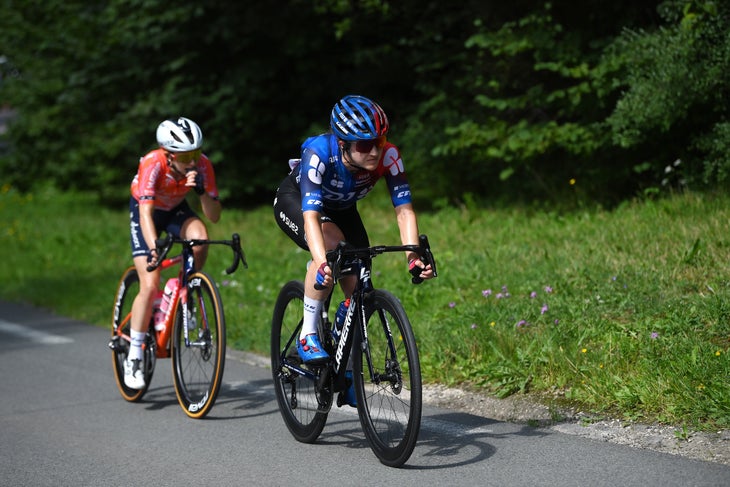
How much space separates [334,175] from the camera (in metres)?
5.60

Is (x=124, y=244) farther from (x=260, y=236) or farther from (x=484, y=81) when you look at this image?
(x=484, y=81)

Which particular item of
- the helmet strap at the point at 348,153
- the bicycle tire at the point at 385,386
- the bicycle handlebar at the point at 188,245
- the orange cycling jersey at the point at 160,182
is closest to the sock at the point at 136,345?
the bicycle handlebar at the point at 188,245

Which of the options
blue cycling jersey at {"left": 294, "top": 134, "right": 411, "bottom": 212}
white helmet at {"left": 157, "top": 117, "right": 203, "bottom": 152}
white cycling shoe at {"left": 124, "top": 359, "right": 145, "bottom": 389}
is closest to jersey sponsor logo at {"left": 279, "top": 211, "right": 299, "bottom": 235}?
blue cycling jersey at {"left": 294, "top": 134, "right": 411, "bottom": 212}

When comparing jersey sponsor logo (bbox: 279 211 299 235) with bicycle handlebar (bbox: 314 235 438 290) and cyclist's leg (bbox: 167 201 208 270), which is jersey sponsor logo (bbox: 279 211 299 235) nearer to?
bicycle handlebar (bbox: 314 235 438 290)

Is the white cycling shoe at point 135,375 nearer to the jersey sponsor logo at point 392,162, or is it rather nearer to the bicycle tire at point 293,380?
the bicycle tire at point 293,380

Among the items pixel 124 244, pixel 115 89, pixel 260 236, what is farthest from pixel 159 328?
pixel 115 89

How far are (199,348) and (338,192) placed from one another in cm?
179

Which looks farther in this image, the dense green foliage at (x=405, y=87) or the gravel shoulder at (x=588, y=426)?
the dense green foliage at (x=405, y=87)

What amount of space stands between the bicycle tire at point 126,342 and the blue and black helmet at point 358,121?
279cm

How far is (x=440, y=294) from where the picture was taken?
905 cm

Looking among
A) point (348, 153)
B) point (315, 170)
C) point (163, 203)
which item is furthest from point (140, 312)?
point (348, 153)

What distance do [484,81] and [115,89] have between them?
30.9ft

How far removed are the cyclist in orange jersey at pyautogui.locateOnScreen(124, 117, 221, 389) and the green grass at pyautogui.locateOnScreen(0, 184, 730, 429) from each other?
1.78 meters

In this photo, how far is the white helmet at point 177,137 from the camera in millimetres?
6875
